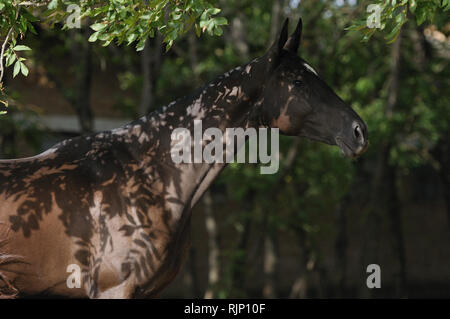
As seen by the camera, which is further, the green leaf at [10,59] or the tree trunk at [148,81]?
the tree trunk at [148,81]

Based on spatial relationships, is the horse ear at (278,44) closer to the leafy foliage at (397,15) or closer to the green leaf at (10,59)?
the leafy foliage at (397,15)

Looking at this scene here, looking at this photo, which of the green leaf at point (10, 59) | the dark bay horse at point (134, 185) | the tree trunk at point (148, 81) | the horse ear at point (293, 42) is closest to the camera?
the dark bay horse at point (134, 185)

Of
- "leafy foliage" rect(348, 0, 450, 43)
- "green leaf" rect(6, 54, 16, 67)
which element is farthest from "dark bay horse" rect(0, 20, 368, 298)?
"green leaf" rect(6, 54, 16, 67)

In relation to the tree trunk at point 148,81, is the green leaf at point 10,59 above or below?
below

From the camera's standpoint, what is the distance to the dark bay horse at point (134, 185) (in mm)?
3250

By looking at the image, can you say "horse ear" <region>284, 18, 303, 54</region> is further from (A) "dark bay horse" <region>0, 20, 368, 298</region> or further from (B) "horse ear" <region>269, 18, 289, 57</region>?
(B) "horse ear" <region>269, 18, 289, 57</region>

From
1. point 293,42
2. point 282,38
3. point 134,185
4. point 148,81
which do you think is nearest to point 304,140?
point 148,81

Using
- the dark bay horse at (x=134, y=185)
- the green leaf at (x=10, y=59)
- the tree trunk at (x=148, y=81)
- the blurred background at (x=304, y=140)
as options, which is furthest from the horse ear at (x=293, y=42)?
the tree trunk at (x=148, y=81)

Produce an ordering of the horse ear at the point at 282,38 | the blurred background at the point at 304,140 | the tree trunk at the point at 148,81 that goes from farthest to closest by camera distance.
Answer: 1. the blurred background at the point at 304,140
2. the tree trunk at the point at 148,81
3. the horse ear at the point at 282,38

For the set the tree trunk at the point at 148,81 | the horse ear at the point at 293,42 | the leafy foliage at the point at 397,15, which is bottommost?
the horse ear at the point at 293,42

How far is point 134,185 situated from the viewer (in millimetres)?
3402

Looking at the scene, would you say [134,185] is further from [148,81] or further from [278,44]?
[148,81]

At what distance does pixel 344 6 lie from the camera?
31.0ft

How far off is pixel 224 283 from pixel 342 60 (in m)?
3.96
